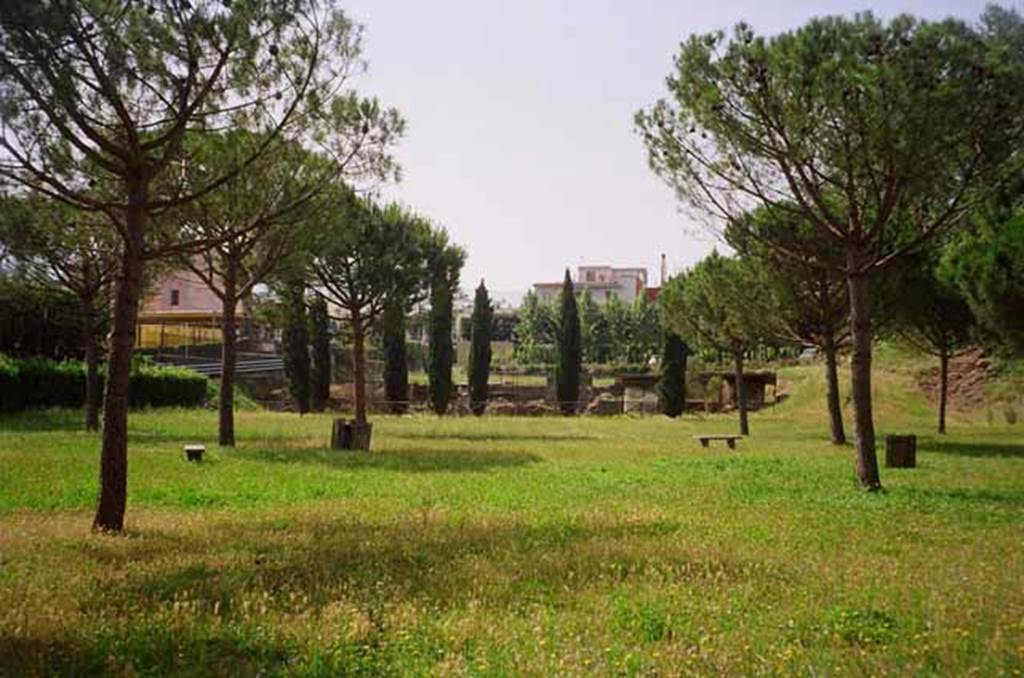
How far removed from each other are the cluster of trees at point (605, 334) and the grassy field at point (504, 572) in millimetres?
60157

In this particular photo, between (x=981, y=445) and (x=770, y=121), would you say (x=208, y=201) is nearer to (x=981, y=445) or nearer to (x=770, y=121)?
→ (x=770, y=121)

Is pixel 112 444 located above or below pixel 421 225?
below

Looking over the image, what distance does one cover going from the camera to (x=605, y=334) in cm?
8338

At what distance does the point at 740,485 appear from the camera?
14750mm

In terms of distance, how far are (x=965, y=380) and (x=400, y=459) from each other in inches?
1289

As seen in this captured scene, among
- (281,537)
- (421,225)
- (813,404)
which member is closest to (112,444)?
(281,537)

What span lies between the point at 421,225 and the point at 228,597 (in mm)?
23797

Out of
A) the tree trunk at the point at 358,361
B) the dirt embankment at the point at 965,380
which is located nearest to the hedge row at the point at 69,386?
the tree trunk at the point at 358,361

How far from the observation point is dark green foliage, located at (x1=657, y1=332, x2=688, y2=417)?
45875mm

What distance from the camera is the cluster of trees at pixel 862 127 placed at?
13.1 m

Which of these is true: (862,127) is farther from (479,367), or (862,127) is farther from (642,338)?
(642,338)

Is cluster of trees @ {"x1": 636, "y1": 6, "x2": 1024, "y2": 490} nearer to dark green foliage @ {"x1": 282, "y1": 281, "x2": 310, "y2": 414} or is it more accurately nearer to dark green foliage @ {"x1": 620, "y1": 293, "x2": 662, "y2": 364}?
dark green foliage @ {"x1": 282, "y1": 281, "x2": 310, "y2": 414}

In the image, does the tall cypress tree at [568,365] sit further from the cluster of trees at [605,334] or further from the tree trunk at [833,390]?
the tree trunk at [833,390]

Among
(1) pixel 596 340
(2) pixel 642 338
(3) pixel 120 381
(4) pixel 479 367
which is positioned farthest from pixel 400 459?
(1) pixel 596 340
